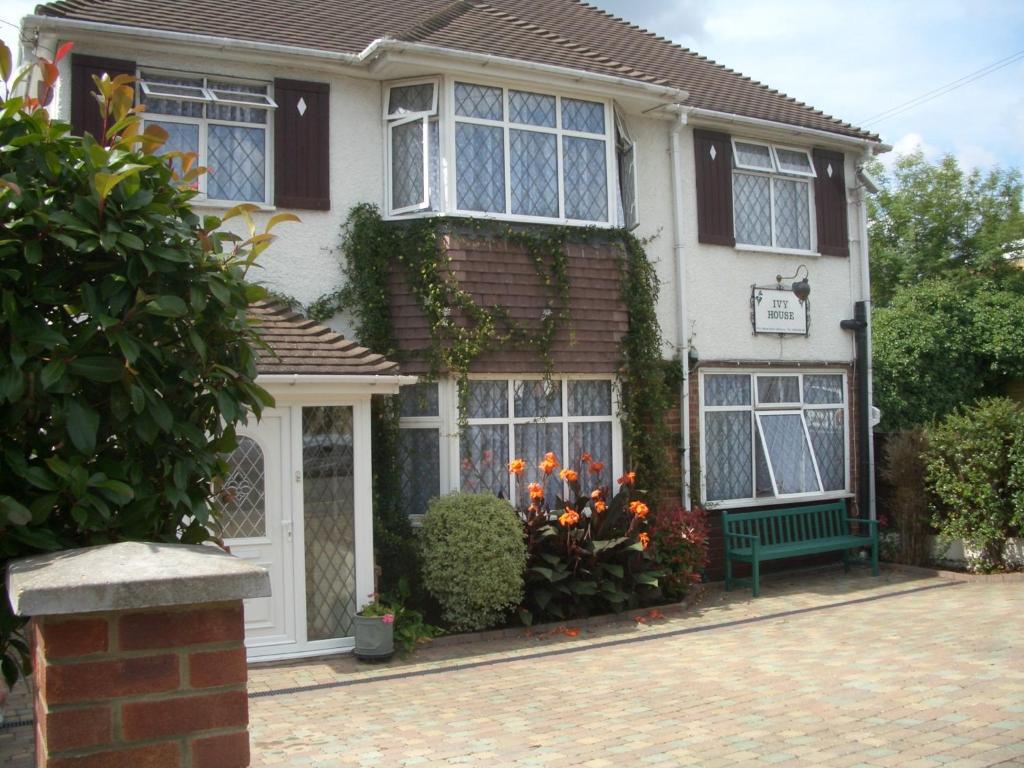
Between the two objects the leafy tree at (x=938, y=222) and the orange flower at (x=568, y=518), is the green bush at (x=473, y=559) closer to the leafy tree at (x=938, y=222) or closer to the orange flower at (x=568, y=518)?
the orange flower at (x=568, y=518)

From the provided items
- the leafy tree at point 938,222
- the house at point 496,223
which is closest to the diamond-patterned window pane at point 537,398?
the house at point 496,223

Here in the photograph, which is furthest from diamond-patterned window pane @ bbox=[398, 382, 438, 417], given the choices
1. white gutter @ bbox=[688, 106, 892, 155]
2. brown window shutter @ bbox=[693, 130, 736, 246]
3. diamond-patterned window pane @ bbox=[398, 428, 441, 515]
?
white gutter @ bbox=[688, 106, 892, 155]

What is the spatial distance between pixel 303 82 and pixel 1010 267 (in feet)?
67.0

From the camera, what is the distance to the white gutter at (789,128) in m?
11.8

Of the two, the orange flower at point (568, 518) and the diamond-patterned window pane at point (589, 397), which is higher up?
the diamond-patterned window pane at point (589, 397)

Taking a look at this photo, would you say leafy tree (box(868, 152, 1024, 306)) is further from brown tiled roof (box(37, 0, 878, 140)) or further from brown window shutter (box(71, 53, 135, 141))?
brown window shutter (box(71, 53, 135, 141))

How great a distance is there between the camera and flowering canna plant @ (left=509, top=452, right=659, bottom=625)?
9.48 meters

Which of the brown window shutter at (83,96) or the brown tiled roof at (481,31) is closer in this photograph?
the brown window shutter at (83,96)

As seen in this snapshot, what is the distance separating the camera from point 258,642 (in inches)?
323

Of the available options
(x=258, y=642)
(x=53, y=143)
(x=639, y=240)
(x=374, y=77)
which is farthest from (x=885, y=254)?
(x=53, y=143)

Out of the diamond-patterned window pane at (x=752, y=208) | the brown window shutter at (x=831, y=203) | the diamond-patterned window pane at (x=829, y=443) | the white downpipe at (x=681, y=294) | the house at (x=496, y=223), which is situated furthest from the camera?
the brown window shutter at (x=831, y=203)

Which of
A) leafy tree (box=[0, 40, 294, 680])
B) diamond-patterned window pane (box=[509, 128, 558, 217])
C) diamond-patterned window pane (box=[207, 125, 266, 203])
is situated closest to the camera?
leafy tree (box=[0, 40, 294, 680])

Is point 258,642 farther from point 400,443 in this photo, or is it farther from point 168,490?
point 168,490

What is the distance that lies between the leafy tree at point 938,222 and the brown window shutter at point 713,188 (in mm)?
16764
